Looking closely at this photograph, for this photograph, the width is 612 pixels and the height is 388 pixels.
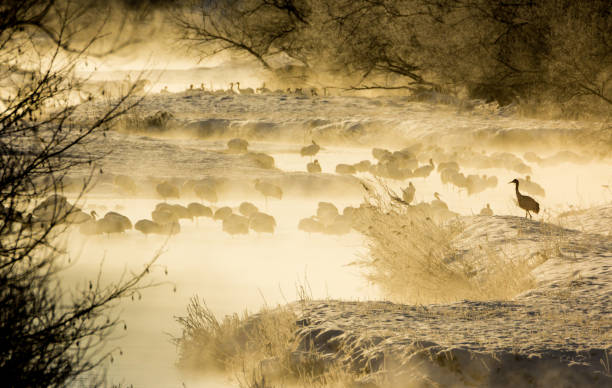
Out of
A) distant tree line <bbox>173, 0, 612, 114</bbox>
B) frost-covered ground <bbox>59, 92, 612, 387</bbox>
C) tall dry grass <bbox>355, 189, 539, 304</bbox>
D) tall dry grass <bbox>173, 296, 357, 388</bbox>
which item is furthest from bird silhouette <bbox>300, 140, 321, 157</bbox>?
tall dry grass <bbox>173, 296, 357, 388</bbox>

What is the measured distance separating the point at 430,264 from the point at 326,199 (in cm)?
399

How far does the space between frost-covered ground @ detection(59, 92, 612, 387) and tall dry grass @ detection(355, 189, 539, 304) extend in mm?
179

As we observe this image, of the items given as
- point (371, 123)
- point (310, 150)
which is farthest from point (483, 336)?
point (371, 123)

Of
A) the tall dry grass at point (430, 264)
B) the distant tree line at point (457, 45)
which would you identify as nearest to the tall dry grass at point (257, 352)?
the tall dry grass at point (430, 264)

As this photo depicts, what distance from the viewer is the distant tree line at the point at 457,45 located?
42.4 feet

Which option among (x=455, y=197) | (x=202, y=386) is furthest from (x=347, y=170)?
(x=202, y=386)

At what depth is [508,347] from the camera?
Answer: 391cm

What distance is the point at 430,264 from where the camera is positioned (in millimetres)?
5785

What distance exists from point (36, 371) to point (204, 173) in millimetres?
7178

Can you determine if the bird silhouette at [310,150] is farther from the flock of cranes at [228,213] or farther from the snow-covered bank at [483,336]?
the snow-covered bank at [483,336]

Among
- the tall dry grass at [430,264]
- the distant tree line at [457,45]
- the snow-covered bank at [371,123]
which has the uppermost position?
the distant tree line at [457,45]

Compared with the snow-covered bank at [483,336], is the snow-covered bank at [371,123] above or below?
above

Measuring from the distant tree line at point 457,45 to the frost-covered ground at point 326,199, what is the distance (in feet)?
3.38

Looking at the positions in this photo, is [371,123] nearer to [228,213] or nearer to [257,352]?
[228,213]
